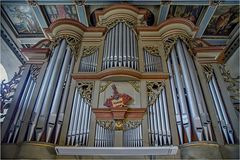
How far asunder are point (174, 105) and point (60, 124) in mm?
1937

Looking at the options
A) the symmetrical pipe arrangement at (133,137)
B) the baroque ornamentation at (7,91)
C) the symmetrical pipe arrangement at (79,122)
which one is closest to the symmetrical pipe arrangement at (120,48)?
the symmetrical pipe arrangement at (79,122)

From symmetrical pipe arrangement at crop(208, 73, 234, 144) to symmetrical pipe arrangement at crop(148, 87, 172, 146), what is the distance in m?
0.93

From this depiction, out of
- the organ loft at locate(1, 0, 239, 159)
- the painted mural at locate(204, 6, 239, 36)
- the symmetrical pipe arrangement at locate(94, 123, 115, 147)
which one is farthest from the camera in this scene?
the painted mural at locate(204, 6, 239, 36)

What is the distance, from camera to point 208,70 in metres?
4.53

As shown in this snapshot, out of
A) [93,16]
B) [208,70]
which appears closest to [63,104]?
[208,70]

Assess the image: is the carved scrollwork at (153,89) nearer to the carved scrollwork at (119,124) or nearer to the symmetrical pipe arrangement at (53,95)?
the carved scrollwork at (119,124)

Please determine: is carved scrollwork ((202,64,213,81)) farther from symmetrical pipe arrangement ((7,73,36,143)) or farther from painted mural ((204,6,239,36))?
symmetrical pipe arrangement ((7,73,36,143))

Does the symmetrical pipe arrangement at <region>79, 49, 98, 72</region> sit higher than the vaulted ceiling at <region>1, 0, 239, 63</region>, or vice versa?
the vaulted ceiling at <region>1, 0, 239, 63</region>

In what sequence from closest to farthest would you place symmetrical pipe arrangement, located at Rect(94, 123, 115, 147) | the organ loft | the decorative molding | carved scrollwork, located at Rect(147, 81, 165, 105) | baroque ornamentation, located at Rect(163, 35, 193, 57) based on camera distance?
the organ loft → symmetrical pipe arrangement, located at Rect(94, 123, 115, 147) → carved scrollwork, located at Rect(147, 81, 165, 105) → baroque ornamentation, located at Rect(163, 35, 193, 57) → the decorative molding

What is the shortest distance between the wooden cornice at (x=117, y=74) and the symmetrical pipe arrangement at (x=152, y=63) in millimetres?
204

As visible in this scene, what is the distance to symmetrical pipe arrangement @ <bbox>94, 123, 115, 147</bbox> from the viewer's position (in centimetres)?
→ 332

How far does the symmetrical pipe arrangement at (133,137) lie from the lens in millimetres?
3332

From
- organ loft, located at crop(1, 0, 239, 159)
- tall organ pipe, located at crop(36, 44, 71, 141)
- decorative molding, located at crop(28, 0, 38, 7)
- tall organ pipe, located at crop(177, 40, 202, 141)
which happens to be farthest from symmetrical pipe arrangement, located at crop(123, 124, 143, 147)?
decorative molding, located at crop(28, 0, 38, 7)

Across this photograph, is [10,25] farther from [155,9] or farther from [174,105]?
[174,105]
